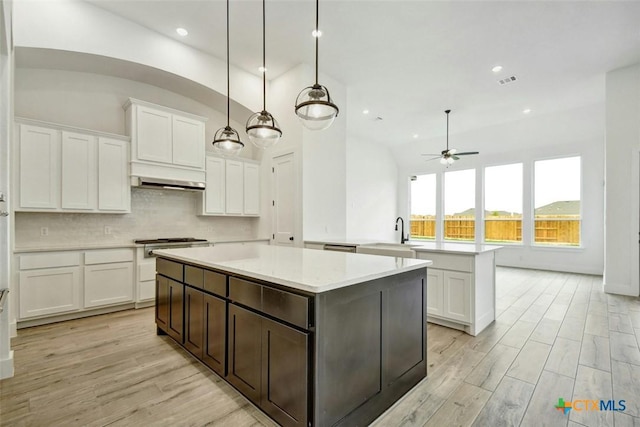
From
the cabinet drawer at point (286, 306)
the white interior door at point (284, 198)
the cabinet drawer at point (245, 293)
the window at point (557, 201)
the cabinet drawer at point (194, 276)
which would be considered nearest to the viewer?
the cabinet drawer at point (286, 306)

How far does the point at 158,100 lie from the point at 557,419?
592cm

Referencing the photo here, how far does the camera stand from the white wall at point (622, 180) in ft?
15.3

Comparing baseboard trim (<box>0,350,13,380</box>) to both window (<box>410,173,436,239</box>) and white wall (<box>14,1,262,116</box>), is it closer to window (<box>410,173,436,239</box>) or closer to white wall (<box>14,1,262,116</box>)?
white wall (<box>14,1,262,116</box>)

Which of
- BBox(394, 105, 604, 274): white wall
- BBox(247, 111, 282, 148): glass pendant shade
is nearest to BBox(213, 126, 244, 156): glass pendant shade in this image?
BBox(247, 111, 282, 148): glass pendant shade

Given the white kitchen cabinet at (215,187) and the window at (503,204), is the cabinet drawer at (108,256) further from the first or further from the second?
the window at (503,204)

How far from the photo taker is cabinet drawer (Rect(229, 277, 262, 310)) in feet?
5.85

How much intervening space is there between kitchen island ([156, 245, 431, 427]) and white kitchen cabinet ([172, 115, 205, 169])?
274 centimetres

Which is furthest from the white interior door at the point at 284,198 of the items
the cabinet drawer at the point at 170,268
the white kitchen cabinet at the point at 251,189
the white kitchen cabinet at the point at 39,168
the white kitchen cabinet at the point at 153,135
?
the white kitchen cabinet at the point at 39,168

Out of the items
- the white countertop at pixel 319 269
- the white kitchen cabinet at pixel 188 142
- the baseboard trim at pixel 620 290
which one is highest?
the white kitchen cabinet at pixel 188 142

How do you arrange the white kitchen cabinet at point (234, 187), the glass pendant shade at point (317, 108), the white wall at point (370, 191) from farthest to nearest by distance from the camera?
the white wall at point (370, 191)
the white kitchen cabinet at point (234, 187)
the glass pendant shade at point (317, 108)

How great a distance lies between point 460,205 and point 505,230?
1375mm

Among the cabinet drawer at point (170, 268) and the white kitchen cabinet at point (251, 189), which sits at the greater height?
the white kitchen cabinet at point (251, 189)

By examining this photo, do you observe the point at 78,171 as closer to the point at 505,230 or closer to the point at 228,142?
the point at 228,142

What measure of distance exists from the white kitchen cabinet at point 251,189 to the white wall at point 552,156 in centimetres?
582
